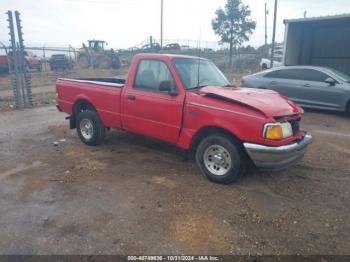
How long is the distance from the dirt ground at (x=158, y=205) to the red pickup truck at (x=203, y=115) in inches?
19.0

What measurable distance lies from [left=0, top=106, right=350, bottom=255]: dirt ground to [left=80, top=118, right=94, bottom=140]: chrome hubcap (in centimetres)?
36

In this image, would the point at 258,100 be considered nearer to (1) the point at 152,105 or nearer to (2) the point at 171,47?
(1) the point at 152,105

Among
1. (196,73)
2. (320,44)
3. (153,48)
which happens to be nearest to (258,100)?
(196,73)

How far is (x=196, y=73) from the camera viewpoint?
538 centimetres

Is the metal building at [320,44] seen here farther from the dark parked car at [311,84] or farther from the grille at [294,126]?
the grille at [294,126]

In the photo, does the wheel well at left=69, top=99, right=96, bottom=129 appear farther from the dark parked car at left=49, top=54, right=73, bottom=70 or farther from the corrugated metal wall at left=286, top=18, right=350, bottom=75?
the dark parked car at left=49, top=54, right=73, bottom=70

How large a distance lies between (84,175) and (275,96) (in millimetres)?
3276

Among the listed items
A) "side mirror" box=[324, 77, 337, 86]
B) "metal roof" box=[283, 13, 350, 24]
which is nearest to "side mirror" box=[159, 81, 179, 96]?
"side mirror" box=[324, 77, 337, 86]

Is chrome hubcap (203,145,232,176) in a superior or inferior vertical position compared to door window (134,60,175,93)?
inferior

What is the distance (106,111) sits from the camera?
6.05 m

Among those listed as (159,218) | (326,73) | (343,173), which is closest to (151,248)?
(159,218)

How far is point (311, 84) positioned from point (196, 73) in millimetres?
6019

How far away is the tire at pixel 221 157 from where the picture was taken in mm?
4438

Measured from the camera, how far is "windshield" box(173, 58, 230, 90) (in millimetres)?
5141
